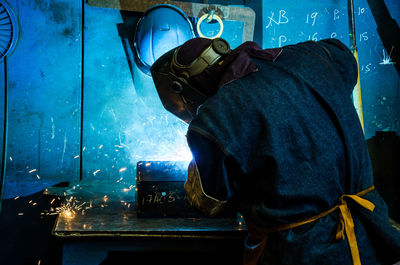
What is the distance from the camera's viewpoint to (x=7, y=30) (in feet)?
7.40

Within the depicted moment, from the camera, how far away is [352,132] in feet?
3.36

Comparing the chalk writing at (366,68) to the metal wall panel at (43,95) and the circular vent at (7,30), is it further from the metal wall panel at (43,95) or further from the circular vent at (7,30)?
the circular vent at (7,30)

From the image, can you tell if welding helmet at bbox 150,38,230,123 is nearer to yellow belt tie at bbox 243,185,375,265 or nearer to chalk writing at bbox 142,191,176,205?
chalk writing at bbox 142,191,176,205

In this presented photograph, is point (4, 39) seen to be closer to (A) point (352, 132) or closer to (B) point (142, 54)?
(B) point (142, 54)

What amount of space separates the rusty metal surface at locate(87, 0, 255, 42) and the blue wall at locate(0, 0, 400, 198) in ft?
0.20

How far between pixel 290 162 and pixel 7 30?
2.28 m

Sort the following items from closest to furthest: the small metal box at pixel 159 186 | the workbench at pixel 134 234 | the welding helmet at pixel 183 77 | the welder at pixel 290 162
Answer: the welder at pixel 290 162
the welding helmet at pixel 183 77
the workbench at pixel 134 234
the small metal box at pixel 159 186

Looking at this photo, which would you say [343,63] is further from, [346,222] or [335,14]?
[335,14]

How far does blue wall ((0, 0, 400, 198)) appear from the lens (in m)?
2.29

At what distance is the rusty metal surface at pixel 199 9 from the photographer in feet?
7.57

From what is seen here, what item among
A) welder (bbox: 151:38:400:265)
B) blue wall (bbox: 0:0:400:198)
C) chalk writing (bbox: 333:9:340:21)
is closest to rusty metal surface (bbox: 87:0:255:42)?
blue wall (bbox: 0:0:400:198)

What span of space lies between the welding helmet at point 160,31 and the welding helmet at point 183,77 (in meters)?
0.92

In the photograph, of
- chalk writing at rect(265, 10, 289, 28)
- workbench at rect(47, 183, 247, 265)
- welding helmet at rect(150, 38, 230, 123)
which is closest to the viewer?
welding helmet at rect(150, 38, 230, 123)

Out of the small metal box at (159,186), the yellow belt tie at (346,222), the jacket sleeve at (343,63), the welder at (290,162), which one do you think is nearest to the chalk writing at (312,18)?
the jacket sleeve at (343,63)
